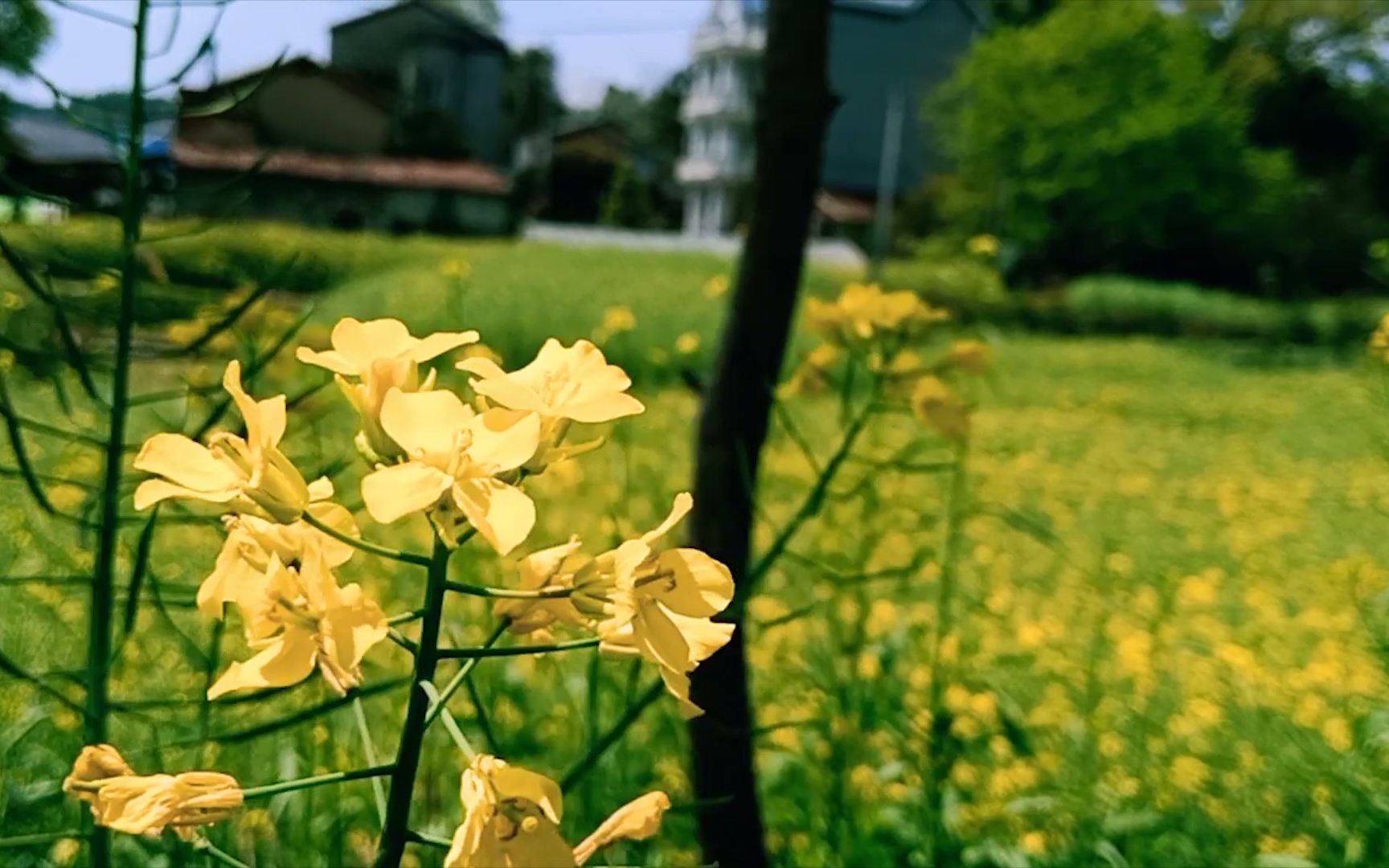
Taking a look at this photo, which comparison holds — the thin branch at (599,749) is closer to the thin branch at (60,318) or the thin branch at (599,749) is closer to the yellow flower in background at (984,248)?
the thin branch at (60,318)

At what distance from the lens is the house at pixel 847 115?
26.3m

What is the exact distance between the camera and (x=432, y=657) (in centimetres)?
53

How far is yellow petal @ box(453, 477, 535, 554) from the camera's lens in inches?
18.8

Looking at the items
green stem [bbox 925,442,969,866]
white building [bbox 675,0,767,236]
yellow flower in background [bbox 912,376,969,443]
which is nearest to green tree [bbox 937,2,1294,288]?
white building [bbox 675,0,767,236]

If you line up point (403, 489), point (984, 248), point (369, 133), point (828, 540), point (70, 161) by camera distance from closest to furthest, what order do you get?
point (403, 489) → point (70, 161) → point (984, 248) → point (828, 540) → point (369, 133)

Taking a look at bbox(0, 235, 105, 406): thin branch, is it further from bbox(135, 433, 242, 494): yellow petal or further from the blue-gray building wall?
the blue-gray building wall

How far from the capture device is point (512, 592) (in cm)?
54

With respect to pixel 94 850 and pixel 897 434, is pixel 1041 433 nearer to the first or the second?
pixel 897 434

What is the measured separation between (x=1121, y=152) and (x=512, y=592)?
2101 cm

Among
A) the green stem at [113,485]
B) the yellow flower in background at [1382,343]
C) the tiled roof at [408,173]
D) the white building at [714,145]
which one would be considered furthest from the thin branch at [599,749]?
the white building at [714,145]

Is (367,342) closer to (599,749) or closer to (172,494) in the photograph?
(172,494)

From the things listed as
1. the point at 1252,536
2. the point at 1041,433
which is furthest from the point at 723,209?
the point at 1252,536

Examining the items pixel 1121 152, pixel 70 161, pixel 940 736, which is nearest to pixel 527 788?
pixel 940 736

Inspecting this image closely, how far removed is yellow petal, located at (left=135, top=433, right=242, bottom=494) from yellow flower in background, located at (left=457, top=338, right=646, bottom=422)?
100 millimetres
